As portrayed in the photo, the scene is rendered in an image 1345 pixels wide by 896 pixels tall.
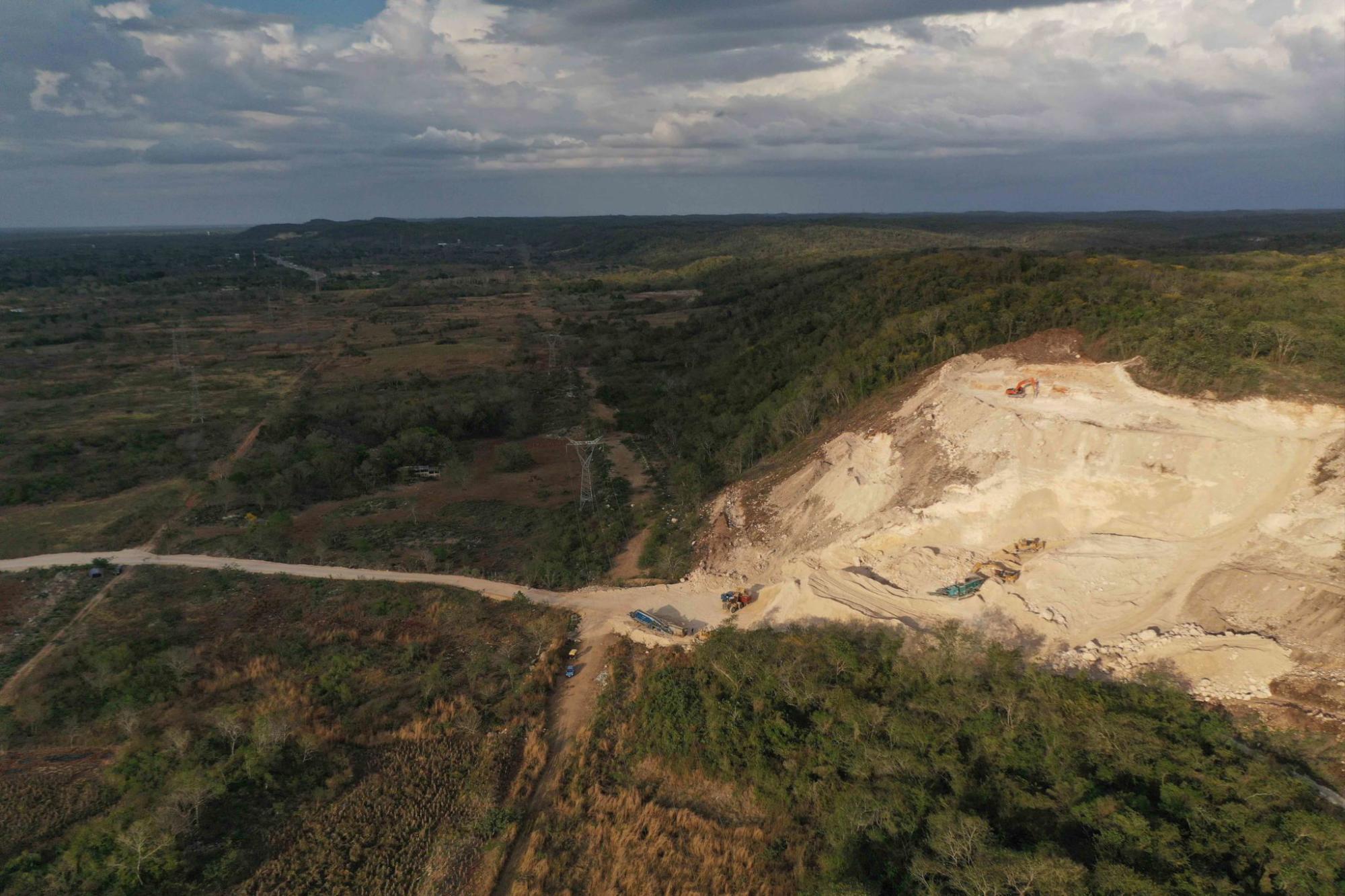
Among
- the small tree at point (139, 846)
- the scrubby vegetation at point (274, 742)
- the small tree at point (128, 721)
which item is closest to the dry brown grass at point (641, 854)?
the scrubby vegetation at point (274, 742)

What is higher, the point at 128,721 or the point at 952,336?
the point at 952,336

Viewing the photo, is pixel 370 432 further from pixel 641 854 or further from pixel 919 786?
pixel 919 786

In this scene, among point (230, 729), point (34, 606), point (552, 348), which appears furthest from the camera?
point (552, 348)

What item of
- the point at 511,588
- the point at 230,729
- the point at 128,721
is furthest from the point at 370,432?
the point at 230,729

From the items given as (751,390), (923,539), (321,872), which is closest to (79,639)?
(321,872)

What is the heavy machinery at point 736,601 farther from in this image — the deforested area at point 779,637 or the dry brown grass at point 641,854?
the dry brown grass at point 641,854

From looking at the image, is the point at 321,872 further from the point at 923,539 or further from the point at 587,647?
the point at 923,539
